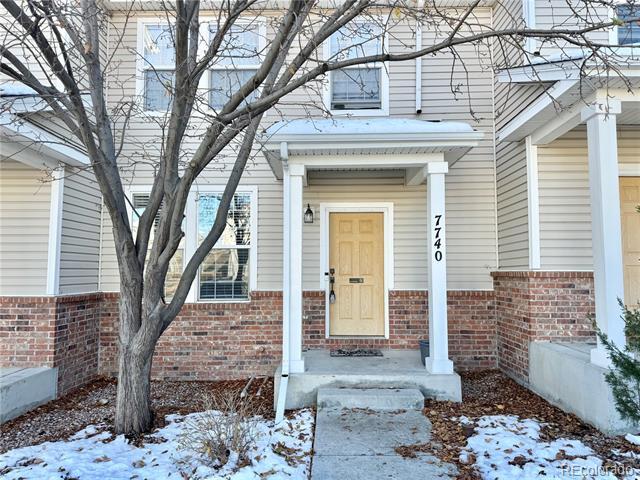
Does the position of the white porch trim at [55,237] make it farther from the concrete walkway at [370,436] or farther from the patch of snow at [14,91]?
the concrete walkway at [370,436]

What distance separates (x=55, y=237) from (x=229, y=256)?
2275mm

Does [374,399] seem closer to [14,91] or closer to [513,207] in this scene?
A: [513,207]

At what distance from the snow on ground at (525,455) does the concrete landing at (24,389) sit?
4.69m

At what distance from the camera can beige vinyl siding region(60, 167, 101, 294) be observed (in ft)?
18.2

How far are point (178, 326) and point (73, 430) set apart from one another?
2.17 metres

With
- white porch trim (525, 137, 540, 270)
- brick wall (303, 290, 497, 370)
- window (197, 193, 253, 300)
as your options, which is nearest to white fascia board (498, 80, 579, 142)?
white porch trim (525, 137, 540, 270)

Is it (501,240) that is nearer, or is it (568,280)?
(568,280)

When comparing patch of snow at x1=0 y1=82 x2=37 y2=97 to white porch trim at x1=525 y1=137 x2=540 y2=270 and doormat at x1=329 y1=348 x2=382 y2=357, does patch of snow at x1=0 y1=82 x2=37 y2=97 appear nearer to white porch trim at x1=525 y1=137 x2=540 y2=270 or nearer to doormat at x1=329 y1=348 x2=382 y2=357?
doormat at x1=329 y1=348 x2=382 y2=357

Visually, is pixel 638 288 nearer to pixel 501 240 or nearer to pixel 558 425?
pixel 501 240

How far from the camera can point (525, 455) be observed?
3369mm

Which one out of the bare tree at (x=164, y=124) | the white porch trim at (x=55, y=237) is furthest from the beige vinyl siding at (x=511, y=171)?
the white porch trim at (x=55, y=237)

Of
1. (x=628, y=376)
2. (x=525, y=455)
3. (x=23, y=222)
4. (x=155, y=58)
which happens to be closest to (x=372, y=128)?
(x=628, y=376)

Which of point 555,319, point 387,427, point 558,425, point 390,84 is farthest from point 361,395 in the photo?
point 390,84

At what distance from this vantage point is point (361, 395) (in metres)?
4.49
